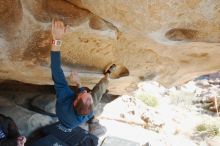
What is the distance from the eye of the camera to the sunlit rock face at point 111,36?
9.71 feet

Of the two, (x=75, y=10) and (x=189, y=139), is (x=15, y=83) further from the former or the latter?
(x=189, y=139)

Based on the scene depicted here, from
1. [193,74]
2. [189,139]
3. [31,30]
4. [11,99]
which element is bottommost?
[189,139]

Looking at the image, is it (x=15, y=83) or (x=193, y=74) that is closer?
(x=193, y=74)

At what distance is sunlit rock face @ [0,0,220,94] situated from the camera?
296 centimetres

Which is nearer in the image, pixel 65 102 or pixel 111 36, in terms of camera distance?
pixel 65 102

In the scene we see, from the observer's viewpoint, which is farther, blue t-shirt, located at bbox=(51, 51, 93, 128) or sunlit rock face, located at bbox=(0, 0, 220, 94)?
blue t-shirt, located at bbox=(51, 51, 93, 128)

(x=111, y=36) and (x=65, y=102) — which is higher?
(x=111, y=36)

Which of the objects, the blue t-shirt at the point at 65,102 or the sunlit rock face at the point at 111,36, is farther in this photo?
the blue t-shirt at the point at 65,102

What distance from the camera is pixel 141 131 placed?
648cm

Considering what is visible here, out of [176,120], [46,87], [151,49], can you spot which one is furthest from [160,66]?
[176,120]

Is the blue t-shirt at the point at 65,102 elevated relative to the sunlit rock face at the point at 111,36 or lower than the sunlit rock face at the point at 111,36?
lower

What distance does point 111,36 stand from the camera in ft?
11.6

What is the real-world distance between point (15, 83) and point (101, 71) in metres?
1.85

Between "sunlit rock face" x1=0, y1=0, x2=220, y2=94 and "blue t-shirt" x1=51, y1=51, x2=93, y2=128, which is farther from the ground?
"sunlit rock face" x1=0, y1=0, x2=220, y2=94
